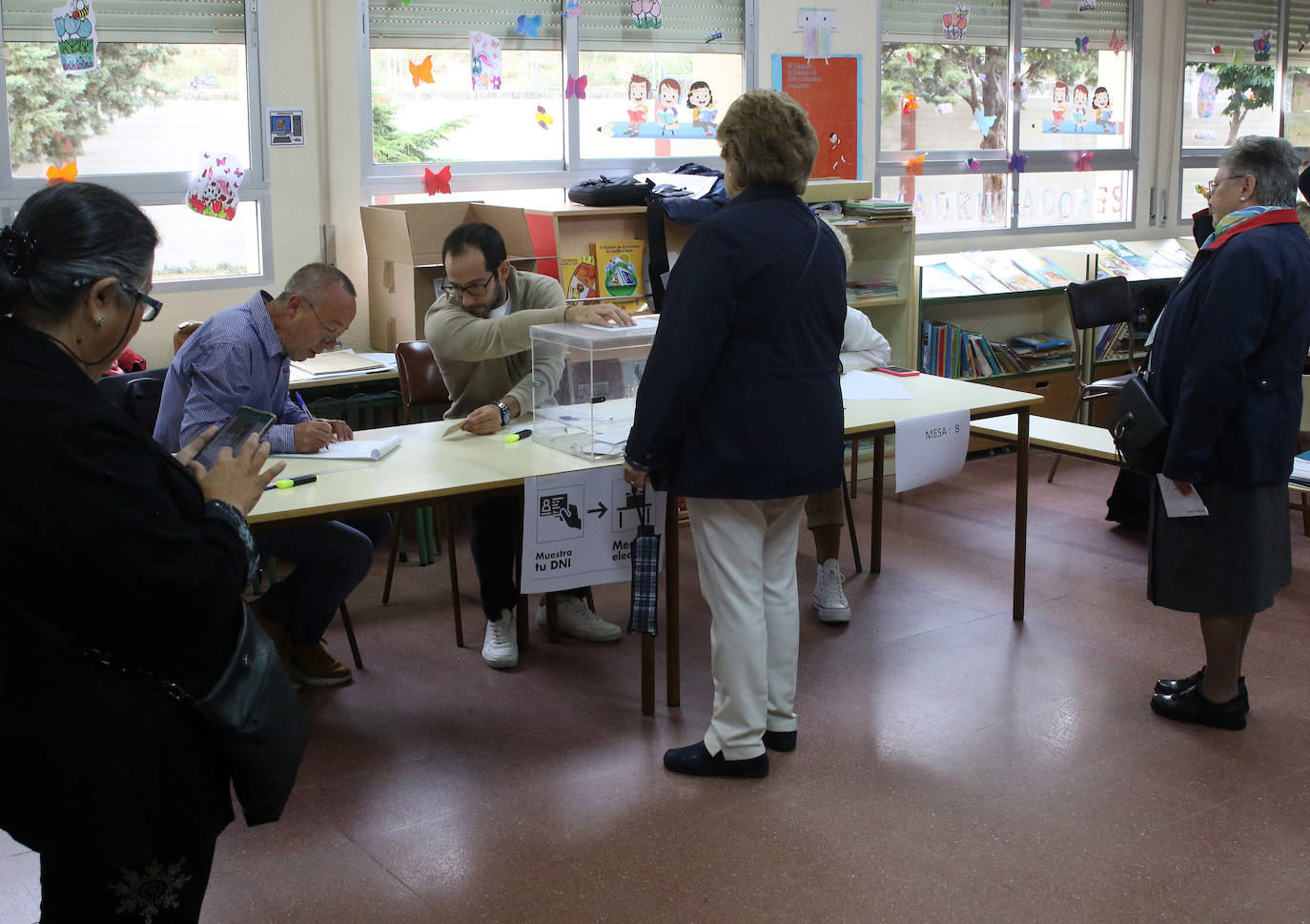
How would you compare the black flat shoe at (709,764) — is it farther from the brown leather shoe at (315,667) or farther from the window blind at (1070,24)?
the window blind at (1070,24)

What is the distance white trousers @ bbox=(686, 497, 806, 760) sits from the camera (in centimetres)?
295

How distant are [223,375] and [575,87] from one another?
9.59ft

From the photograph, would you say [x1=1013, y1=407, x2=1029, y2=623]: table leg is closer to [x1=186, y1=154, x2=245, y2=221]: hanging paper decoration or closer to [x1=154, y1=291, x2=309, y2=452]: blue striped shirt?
[x1=154, y1=291, x2=309, y2=452]: blue striped shirt

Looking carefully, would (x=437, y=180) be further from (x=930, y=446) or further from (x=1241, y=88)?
(x=1241, y=88)

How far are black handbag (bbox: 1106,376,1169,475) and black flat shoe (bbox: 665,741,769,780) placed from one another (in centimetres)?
122

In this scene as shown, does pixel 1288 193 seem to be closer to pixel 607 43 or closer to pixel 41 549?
pixel 41 549

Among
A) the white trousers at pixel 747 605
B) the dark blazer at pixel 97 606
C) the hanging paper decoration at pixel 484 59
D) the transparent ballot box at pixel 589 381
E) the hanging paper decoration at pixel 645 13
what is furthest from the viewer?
the hanging paper decoration at pixel 645 13

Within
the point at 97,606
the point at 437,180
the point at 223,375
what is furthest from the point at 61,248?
the point at 437,180

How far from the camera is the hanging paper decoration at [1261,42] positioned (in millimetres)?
7941

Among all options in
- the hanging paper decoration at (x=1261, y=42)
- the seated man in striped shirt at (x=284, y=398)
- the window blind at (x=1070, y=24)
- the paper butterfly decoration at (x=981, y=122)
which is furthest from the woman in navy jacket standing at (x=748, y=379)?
the hanging paper decoration at (x=1261, y=42)

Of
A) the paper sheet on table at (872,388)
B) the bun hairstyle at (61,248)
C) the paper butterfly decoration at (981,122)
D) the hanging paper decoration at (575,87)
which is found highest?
the hanging paper decoration at (575,87)

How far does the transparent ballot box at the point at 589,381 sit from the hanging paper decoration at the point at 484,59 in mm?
2202

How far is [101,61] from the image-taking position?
4719 millimetres

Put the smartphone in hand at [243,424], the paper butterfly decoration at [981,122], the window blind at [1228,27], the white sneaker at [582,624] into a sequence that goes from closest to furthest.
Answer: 1. the smartphone in hand at [243,424]
2. the white sneaker at [582,624]
3. the paper butterfly decoration at [981,122]
4. the window blind at [1228,27]
